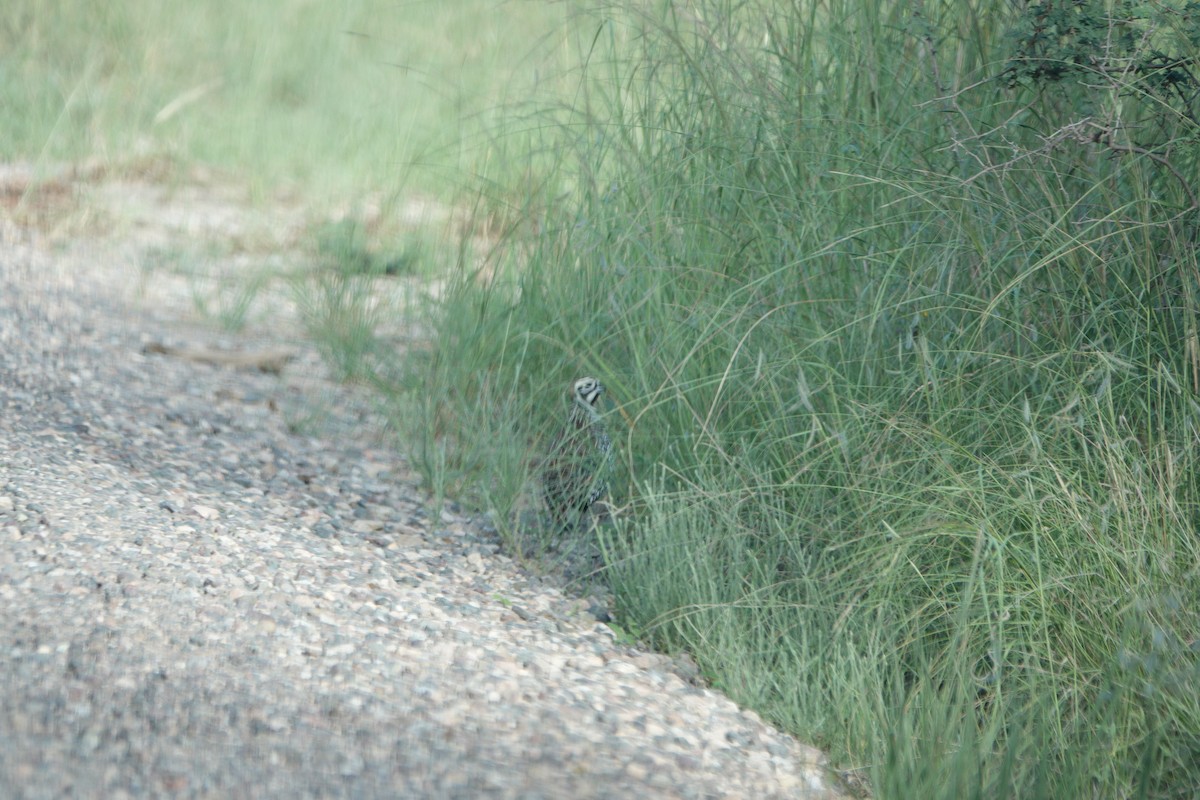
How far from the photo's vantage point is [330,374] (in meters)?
4.29

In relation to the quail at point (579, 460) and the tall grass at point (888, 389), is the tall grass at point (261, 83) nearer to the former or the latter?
the tall grass at point (888, 389)

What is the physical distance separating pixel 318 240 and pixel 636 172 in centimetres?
284

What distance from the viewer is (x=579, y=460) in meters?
2.99

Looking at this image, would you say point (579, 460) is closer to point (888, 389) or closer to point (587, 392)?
point (587, 392)

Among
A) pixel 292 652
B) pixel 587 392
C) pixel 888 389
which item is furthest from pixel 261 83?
pixel 292 652

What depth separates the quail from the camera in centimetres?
297

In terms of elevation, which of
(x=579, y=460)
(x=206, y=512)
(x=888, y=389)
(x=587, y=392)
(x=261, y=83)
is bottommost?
(x=206, y=512)

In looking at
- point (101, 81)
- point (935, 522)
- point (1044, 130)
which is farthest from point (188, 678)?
point (101, 81)

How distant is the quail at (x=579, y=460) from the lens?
297cm

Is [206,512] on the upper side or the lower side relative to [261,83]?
lower

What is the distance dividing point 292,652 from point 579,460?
0.99 metres

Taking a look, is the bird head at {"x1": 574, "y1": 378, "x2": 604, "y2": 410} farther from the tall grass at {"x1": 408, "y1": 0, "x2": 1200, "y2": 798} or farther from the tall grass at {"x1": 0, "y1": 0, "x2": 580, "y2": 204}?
the tall grass at {"x1": 0, "y1": 0, "x2": 580, "y2": 204}

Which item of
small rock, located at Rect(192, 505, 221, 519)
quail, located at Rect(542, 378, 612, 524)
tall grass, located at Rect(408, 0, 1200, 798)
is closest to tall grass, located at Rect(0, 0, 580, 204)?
tall grass, located at Rect(408, 0, 1200, 798)

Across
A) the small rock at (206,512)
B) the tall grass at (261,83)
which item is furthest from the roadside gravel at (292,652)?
the tall grass at (261,83)
